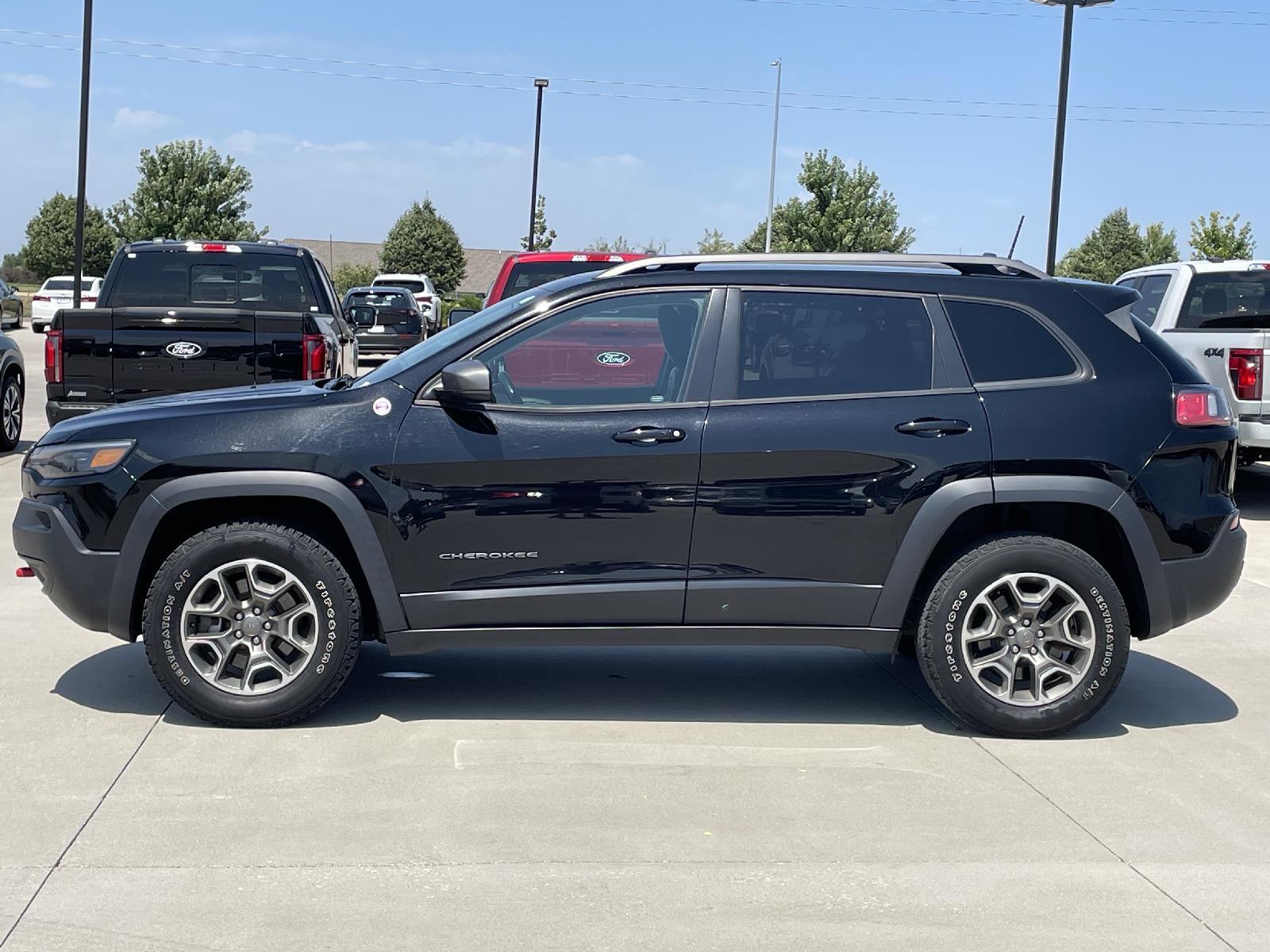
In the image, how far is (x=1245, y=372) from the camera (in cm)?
1195

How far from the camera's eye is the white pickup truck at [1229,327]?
11.9 meters

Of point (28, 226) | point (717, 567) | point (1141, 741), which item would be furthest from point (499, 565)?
point (28, 226)

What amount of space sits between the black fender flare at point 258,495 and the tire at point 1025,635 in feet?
6.66

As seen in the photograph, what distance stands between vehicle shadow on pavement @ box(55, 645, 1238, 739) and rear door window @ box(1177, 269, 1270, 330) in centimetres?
602

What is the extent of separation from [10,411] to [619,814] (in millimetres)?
11206

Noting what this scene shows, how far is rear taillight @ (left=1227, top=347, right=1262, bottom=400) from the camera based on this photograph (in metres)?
11.9

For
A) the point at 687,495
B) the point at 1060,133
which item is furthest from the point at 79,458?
the point at 1060,133

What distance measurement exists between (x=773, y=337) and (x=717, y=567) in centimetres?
90

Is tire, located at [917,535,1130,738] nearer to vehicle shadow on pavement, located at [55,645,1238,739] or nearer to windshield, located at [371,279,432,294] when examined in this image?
vehicle shadow on pavement, located at [55,645,1238,739]

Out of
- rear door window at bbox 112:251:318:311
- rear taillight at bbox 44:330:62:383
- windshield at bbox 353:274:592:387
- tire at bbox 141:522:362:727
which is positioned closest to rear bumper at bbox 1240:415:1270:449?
rear door window at bbox 112:251:318:311

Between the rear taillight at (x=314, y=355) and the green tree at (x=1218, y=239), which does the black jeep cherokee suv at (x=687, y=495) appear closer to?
the rear taillight at (x=314, y=355)

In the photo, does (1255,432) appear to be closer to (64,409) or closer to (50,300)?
(64,409)

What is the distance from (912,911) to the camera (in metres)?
4.12

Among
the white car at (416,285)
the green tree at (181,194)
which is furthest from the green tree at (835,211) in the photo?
the green tree at (181,194)
